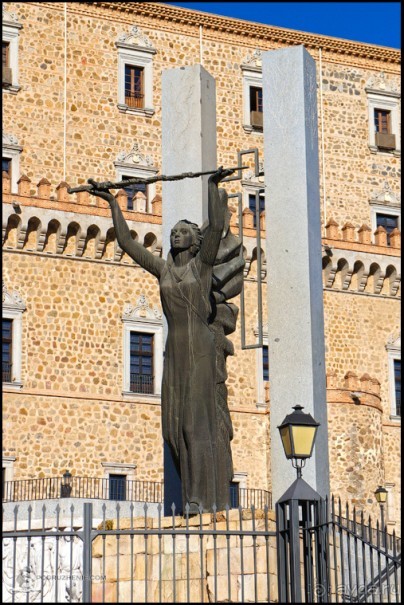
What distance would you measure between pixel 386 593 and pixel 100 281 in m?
21.2

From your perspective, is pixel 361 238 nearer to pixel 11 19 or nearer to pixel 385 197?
pixel 385 197

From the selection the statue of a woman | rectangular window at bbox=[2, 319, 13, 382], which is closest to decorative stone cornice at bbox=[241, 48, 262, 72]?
rectangular window at bbox=[2, 319, 13, 382]

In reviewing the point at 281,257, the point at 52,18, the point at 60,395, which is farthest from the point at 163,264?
the point at 52,18

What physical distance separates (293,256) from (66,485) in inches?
613

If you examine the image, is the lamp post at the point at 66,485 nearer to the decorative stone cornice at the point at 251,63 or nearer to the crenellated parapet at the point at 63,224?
the crenellated parapet at the point at 63,224

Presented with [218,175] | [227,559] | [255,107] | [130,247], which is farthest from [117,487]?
[227,559]

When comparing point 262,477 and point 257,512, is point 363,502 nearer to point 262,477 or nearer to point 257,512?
point 262,477

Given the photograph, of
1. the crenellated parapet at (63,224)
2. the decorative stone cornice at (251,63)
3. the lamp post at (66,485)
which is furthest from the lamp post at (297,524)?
the decorative stone cornice at (251,63)

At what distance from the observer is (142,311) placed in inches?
1278

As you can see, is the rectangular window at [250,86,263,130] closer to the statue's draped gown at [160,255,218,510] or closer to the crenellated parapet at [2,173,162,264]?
the crenellated parapet at [2,173,162,264]

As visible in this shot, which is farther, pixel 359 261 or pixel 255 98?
pixel 255 98

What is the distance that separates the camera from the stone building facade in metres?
31.3

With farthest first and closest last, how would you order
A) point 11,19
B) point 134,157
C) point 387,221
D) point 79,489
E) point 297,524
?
point 387,221 < point 134,157 < point 11,19 < point 79,489 < point 297,524

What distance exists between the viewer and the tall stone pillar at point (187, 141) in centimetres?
1502
